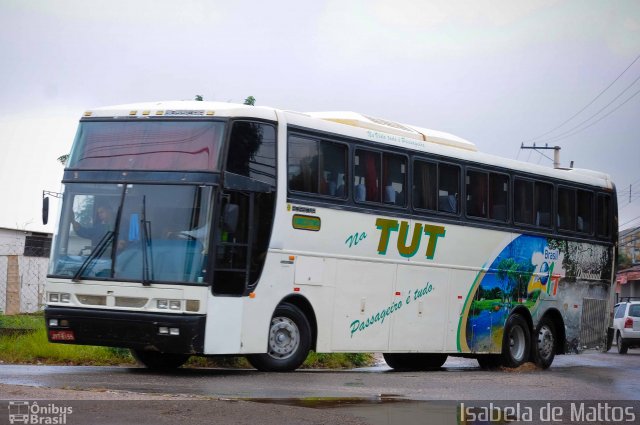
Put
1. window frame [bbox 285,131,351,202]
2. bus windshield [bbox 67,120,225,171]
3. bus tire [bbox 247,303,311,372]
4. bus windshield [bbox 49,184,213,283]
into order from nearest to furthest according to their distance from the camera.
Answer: bus windshield [bbox 49,184,213,283]
bus windshield [bbox 67,120,225,171]
bus tire [bbox 247,303,311,372]
window frame [bbox 285,131,351,202]

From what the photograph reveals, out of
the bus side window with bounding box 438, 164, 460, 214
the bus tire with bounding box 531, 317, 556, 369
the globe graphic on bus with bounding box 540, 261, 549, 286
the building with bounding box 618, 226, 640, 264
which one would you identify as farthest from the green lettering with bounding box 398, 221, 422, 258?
the building with bounding box 618, 226, 640, 264

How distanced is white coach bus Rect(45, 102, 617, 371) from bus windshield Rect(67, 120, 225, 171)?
0.07 ft

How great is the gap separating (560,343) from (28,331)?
10.5 meters

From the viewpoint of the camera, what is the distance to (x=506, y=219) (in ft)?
69.1

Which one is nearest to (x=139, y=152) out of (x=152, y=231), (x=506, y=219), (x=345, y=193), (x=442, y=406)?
(x=152, y=231)

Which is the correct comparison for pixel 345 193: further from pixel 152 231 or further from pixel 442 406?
pixel 442 406

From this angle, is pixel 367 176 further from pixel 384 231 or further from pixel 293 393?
pixel 293 393

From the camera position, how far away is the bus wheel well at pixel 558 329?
22578 mm

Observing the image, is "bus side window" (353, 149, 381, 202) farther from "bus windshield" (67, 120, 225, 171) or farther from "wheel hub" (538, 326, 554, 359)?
"wheel hub" (538, 326, 554, 359)

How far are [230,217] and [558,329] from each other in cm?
1013

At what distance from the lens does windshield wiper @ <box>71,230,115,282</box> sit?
14.9m

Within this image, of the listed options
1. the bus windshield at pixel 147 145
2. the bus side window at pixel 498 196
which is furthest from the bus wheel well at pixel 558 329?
the bus windshield at pixel 147 145

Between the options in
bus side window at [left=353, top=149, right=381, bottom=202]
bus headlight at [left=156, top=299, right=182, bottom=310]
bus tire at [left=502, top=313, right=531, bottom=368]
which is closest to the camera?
bus headlight at [left=156, top=299, right=182, bottom=310]

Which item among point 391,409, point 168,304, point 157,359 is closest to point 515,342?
point 157,359
